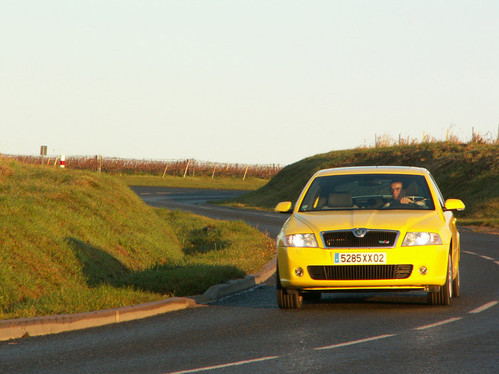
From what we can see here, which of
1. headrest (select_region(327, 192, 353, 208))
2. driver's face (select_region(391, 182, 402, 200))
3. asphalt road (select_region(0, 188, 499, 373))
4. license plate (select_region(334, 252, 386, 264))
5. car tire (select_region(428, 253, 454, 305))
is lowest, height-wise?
asphalt road (select_region(0, 188, 499, 373))

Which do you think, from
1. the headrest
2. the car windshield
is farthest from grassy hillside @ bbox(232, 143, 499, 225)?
the headrest

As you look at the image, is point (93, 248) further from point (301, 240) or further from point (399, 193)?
point (399, 193)

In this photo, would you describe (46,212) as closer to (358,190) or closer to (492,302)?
(492,302)

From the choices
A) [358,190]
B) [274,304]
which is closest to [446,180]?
[358,190]

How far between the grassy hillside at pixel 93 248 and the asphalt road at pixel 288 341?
113cm

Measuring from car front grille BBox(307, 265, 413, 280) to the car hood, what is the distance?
18.8 inches

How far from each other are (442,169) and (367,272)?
37.3m

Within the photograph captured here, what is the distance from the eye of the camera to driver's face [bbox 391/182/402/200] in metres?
11.7

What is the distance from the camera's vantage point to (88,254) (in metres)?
14.9

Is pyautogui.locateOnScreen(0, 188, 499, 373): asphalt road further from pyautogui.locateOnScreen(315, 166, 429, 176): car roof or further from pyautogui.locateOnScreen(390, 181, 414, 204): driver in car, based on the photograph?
pyautogui.locateOnScreen(315, 166, 429, 176): car roof

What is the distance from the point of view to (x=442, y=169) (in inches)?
1823

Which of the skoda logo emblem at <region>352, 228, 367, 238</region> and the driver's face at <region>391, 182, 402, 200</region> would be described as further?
the driver's face at <region>391, 182, 402, 200</region>

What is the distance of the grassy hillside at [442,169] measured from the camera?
37812mm

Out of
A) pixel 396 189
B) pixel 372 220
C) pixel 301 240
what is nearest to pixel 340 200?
pixel 396 189
